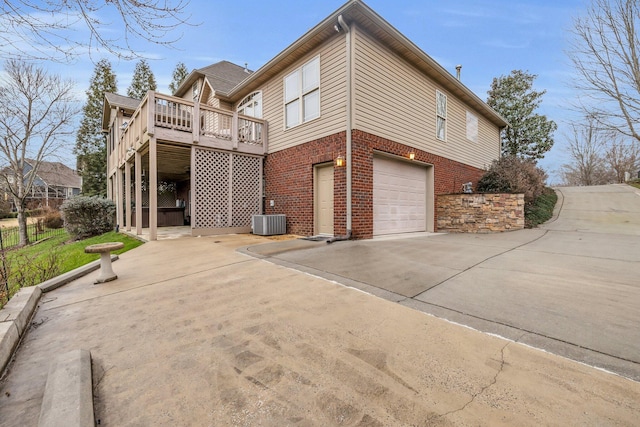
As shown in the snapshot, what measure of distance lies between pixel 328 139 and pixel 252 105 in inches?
186

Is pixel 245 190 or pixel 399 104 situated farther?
pixel 245 190

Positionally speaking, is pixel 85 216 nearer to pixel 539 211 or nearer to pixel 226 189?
pixel 226 189

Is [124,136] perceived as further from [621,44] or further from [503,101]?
[503,101]

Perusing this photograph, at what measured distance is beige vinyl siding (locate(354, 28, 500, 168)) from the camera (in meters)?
6.64

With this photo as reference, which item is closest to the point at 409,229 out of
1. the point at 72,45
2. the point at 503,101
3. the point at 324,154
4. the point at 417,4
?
the point at 324,154

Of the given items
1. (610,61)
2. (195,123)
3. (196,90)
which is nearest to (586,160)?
(610,61)

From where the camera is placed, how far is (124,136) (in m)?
10.3

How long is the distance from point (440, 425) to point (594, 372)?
1.19 metres

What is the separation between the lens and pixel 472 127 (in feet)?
37.3

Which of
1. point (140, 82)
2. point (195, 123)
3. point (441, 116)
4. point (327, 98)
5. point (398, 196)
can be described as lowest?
point (398, 196)

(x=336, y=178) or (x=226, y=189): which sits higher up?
(x=336, y=178)

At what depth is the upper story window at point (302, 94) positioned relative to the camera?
7340 millimetres

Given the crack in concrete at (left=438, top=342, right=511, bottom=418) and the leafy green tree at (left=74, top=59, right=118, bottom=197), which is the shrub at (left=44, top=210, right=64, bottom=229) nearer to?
the leafy green tree at (left=74, top=59, right=118, bottom=197)

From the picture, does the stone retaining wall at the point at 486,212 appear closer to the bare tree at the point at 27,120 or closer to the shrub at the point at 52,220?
the bare tree at the point at 27,120
